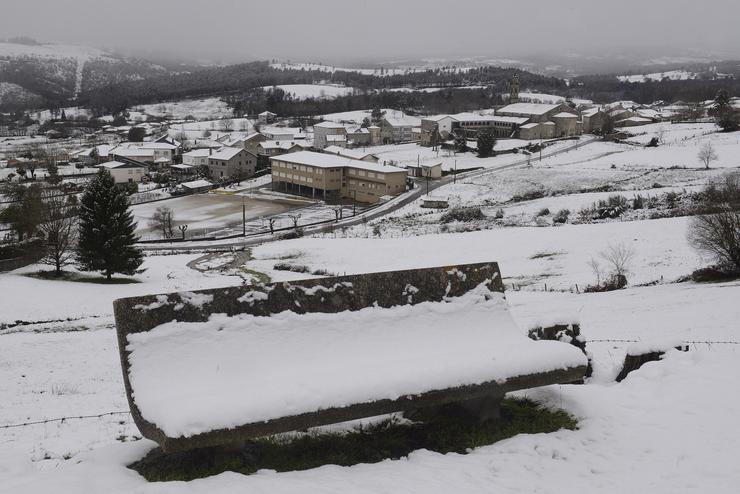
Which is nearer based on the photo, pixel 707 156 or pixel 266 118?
pixel 707 156

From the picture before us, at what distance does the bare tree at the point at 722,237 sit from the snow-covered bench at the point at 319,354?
1710 centimetres

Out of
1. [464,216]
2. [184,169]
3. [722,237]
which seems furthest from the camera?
[184,169]

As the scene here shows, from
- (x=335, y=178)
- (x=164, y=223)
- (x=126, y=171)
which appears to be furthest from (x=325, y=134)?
(x=164, y=223)

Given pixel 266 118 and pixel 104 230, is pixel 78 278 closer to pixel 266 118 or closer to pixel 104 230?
pixel 104 230

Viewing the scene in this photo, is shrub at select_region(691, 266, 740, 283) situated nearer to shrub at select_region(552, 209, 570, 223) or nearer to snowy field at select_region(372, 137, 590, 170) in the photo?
shrub at select_region(552, 209, 570, 223)

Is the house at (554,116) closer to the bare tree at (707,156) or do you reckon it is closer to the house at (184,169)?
Answer: the bare tree at (707,156)

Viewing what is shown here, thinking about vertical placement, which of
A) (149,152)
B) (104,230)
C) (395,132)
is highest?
(395,132)

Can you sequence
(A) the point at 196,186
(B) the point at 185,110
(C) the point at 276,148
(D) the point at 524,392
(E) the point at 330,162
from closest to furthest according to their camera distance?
(D) the point at 524,392 → (E) the point at 330,162 → (A) the point at 196,186 → (C) the point at 276,148 → (B) the point at 185,110

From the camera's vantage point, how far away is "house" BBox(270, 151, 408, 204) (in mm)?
63812

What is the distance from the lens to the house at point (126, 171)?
7712 centimetres

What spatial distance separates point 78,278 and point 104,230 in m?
3.01

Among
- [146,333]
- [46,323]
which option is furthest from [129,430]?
[46,323]

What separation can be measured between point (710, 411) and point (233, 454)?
18.8 ft

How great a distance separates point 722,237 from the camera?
21.1 metres
